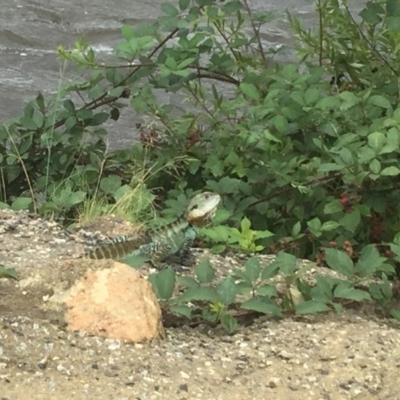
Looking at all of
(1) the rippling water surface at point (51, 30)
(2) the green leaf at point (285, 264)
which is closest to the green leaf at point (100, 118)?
(2) the green leaf at point (285, 264)

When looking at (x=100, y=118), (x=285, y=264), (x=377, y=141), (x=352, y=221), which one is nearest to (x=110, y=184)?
(x=100, y=118)

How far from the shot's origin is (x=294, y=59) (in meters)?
8.22

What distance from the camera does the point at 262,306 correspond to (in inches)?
108

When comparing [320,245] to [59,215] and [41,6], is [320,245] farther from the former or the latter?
[41,6]

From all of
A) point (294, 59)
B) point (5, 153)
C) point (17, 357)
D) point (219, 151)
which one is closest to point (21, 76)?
point (294, 59)

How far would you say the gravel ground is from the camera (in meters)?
2.33

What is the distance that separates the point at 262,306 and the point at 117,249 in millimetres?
809

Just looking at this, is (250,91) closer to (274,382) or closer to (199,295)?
(199,295)

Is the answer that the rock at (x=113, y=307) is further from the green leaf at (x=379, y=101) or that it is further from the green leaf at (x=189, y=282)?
the green leaf at (x=379, y=101)

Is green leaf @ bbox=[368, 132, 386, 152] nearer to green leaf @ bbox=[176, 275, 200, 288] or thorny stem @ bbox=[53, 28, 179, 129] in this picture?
green leaf @ bbox=[176, 275, 200, 288]

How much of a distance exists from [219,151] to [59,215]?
2.97 ft

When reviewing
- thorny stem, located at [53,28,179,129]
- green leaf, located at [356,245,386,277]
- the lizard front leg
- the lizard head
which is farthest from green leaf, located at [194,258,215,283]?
thorny stem, located at [53,28,179,129]

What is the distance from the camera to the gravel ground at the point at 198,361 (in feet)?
7.66

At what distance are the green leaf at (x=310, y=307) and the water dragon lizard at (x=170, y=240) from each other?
738mm
